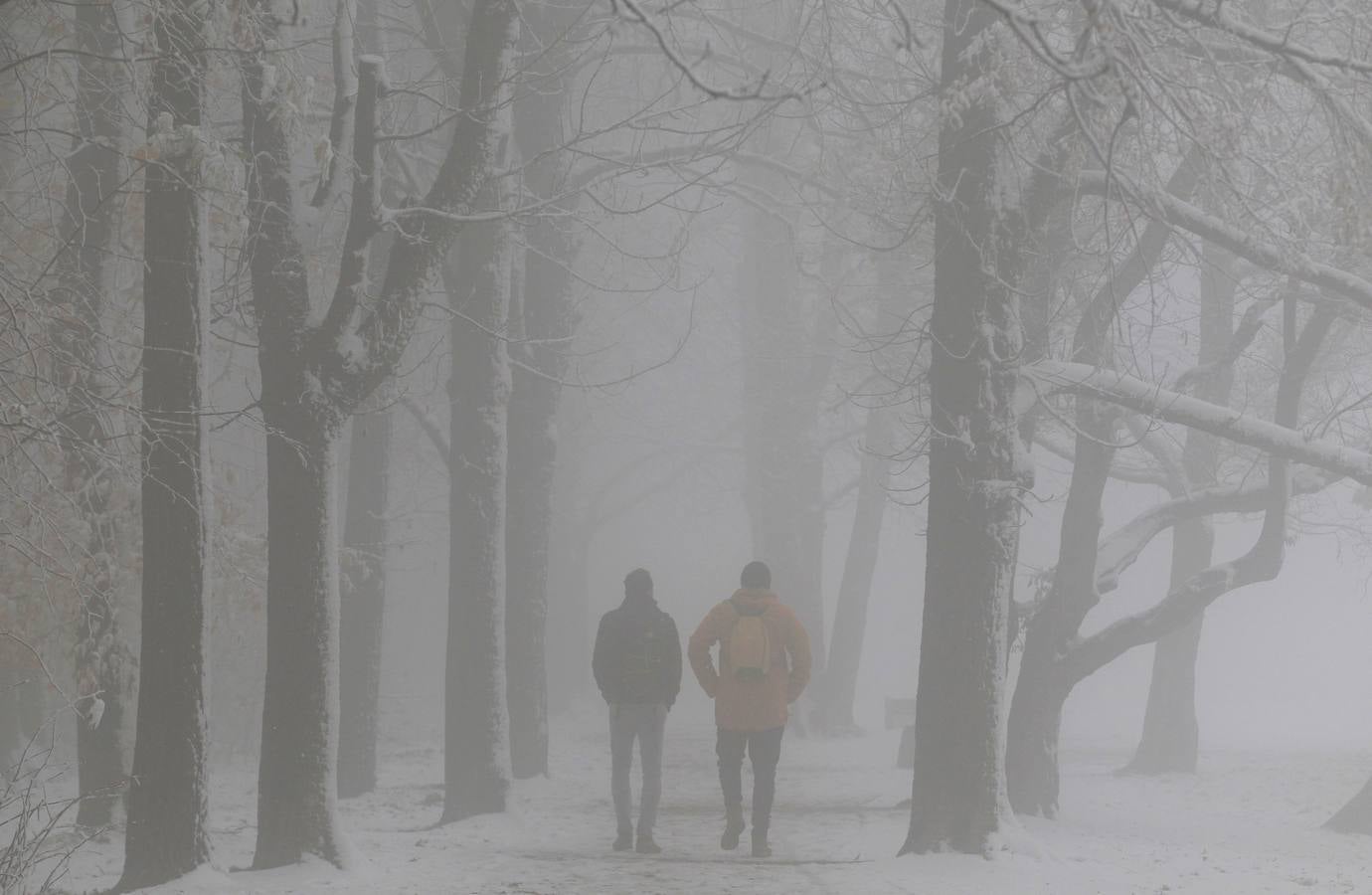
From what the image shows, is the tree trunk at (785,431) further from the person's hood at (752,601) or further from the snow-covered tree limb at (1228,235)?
the person's hood at (752,601)

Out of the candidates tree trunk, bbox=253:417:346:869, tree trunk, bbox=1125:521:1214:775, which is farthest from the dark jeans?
tree trunk, bbox=1125:521:1214:775

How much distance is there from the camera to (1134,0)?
8.77 metres

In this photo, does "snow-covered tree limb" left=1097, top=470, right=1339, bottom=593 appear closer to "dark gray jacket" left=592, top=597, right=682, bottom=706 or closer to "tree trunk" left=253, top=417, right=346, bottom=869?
"dark gray jacket" left=592, top=597, right=682, bottom=706

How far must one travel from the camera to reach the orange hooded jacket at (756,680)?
35.3 ft

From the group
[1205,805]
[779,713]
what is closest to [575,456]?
[1205,805]

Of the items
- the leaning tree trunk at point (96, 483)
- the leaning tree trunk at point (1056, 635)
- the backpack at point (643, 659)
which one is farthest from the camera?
the leaning tree trunk at point (1056, 635)

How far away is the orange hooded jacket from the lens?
1077 centimetres

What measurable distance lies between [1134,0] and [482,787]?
8182mm

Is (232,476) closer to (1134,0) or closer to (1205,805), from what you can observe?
(1134,0)

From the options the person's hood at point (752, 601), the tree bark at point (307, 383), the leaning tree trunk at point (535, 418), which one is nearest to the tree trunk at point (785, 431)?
the leaning tree trunk at point (535, 418)

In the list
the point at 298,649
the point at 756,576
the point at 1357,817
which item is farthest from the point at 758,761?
the point at 1357,817

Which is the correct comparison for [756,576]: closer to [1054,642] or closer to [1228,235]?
[1228,235]

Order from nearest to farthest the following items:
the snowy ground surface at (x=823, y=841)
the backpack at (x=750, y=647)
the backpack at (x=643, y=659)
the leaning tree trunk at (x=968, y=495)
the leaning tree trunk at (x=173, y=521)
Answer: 1. the leaning tree trunk at (x=173, y=521)
2. the snowy ground surface at (x=823, y=841)
3. the leaning tree trunk at (x=968, y=495)
4. the backpack at (x=750, y=647)
5. the backpack at (x=643, y=659)

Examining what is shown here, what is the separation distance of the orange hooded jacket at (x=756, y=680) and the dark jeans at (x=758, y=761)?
7 cm
